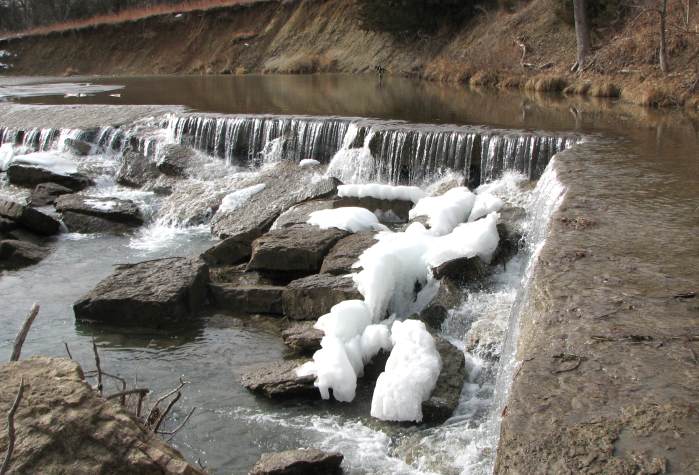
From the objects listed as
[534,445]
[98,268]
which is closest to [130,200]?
[98,268]

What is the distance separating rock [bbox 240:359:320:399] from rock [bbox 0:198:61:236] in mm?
6612

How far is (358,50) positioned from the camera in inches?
1196

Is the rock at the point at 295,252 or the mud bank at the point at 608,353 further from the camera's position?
the rock at the point at 295,252

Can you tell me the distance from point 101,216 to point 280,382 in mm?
7023

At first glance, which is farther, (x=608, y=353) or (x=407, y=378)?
(x=407, y=378)

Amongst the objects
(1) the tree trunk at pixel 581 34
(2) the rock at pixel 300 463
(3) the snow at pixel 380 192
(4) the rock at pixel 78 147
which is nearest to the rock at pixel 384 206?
(3) the snow at pixel 380 192

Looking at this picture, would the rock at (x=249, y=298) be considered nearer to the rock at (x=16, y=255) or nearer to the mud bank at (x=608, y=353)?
the mud bank at (x=608, y=353)

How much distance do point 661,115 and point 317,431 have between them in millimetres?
10976

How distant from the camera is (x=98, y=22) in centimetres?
4122

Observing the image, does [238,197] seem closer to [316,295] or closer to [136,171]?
[136,171]

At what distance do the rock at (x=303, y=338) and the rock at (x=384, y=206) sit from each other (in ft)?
12.1

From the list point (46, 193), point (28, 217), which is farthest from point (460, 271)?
point (46, 193)

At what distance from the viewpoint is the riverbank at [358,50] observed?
17469 mm

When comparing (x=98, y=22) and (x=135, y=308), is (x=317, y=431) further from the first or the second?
(x=98, y=22)
